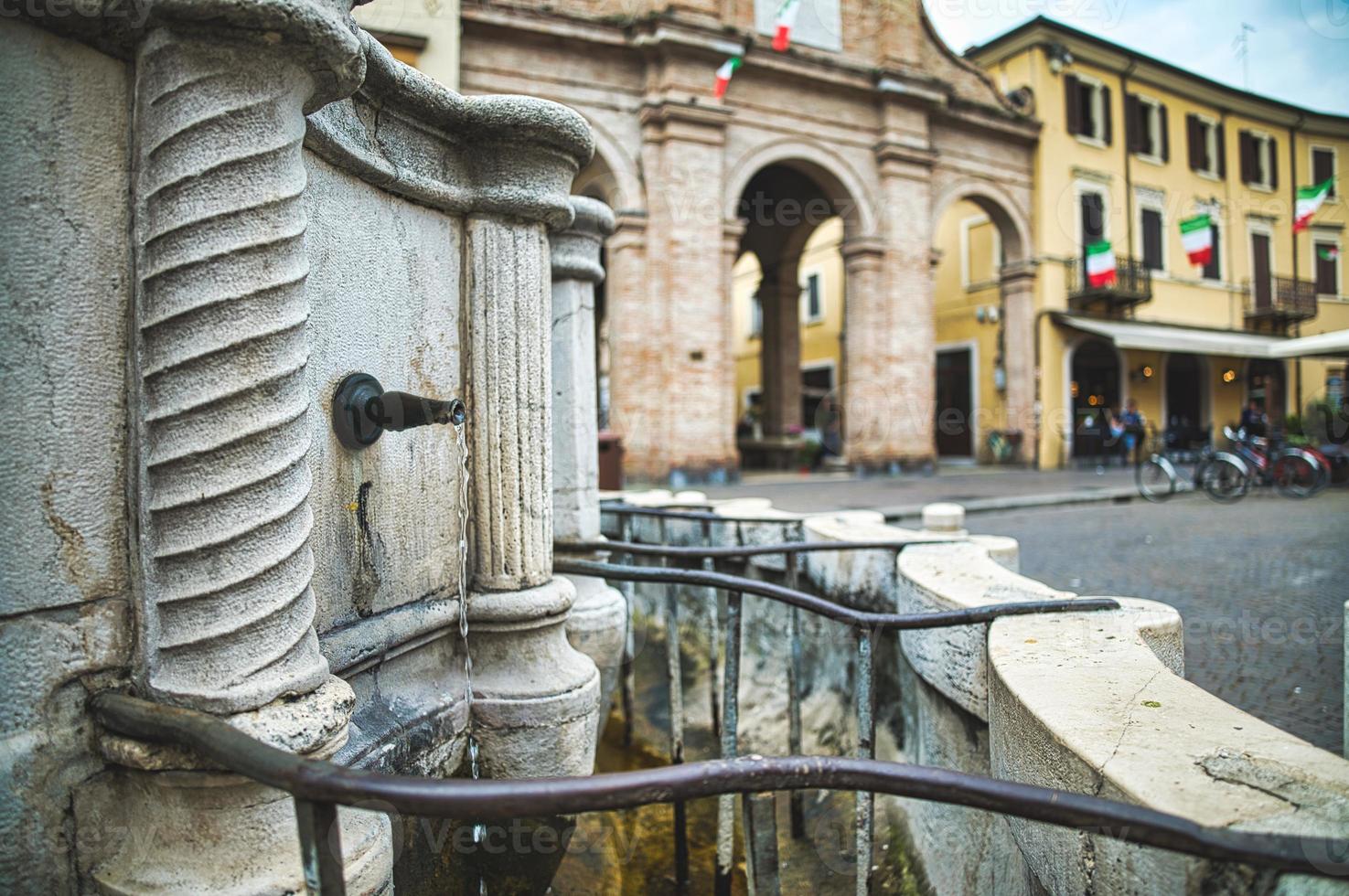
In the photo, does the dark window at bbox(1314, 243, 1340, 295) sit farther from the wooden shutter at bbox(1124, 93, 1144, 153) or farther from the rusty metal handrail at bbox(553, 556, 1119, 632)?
the rusty metal handrail at bbox(553, 556, 1119, 632)

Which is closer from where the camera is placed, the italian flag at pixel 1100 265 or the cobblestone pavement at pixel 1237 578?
the cobblestone pavement at pixel 1237 578

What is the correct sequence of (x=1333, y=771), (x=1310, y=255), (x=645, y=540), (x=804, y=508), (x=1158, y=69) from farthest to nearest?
(x=1310, y=255)
(x=1158, y=69)
(x=804, y=508)
(x=645, y=540)
(x=1333, y=771)

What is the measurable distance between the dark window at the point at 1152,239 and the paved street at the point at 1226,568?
1016cm

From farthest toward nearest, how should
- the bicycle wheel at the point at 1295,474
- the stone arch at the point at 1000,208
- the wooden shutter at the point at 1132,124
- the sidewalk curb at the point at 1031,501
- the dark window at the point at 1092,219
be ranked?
the wooden shutter at the point at 1132,124, the dark window at the point at 1092,219, the stone arch at the point at 1000,208, the bicycle wheel at the point at 1295,474, the sidewalk curb at the point at 1031,501

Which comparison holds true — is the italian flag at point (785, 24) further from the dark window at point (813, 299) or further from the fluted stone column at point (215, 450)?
the fluted stone column at point (215, 450)

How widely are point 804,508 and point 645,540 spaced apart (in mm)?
4446

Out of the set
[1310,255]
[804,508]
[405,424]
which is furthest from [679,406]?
[1310,255]

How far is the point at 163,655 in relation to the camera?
137cm

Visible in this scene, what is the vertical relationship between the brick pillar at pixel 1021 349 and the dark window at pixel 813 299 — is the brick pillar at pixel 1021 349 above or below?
below

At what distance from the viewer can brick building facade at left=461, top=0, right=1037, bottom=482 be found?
12.9 meters

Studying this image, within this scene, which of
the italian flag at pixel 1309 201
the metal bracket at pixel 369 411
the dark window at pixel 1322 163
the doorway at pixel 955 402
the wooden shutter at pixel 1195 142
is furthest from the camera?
the dark window at pixel 1322 163

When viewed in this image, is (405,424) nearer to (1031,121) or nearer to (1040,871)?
(1040,871)

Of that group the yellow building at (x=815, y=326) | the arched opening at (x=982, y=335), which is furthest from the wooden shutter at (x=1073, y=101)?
the yellow building at (x=815, y=326)

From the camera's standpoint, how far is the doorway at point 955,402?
20.2m
